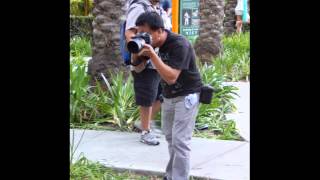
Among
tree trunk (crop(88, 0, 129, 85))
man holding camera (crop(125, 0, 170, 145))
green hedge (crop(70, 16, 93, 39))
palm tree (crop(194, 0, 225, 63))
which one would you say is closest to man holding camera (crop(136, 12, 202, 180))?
man holding camera (crop(125, 0, 170, 145))

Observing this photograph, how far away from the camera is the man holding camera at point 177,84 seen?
4.95 meters

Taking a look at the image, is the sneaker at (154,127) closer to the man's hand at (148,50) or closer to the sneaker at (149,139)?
the sneaker at (149,139)

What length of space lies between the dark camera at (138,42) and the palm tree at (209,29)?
9556 millimetres

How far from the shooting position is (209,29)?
14.7 m

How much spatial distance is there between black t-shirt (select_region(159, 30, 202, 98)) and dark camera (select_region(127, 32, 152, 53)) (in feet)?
0.58

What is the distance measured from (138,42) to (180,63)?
38 centimetres

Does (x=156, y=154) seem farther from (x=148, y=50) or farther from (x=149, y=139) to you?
(x=148, y=50)

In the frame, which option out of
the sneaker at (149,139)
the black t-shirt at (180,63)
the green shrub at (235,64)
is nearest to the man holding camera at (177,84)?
the black t-shirt at (180,63)

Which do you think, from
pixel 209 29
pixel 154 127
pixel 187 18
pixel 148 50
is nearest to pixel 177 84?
pixel 148 50

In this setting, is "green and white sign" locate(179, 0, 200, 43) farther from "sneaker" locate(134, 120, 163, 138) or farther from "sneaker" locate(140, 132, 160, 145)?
"sneaker" locate(140, 132, 160, 145)

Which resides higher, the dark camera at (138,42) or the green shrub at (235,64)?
the dark camera at (138,42)
